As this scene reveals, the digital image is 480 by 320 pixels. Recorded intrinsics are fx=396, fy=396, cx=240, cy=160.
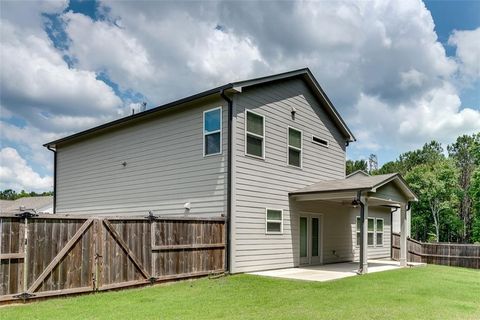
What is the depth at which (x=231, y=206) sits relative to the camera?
35.6 ft

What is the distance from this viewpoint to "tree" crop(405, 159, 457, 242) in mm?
35625

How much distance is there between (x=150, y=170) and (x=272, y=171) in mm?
4104

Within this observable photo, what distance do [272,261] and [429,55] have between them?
10.4 metres

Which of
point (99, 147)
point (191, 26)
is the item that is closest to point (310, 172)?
point (191, 26)

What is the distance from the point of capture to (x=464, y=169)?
138ft

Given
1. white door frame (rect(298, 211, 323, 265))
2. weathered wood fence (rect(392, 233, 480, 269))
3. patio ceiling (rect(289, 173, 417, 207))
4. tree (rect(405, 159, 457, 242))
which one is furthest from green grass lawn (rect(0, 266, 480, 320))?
tree (rect(405, 159, 457, 242))

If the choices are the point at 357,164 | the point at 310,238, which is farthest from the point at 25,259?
the point at 357,164

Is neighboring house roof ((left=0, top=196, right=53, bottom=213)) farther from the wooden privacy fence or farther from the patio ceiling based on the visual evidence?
the patio ceiling

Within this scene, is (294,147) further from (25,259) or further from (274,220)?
(25,259)

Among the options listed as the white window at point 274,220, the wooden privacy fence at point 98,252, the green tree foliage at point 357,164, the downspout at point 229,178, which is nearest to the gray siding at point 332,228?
the white window at point 274,220

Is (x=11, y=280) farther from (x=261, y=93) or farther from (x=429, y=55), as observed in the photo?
(x=429, y=55)

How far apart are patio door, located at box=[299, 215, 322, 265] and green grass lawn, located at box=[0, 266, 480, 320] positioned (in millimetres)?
3720

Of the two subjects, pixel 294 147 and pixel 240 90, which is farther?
pixel 294 147

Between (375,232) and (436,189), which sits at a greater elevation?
(436,189)
